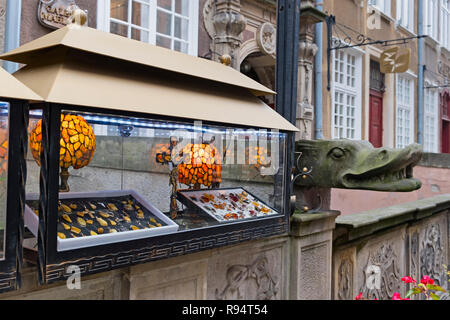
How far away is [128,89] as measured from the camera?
5.87 ft

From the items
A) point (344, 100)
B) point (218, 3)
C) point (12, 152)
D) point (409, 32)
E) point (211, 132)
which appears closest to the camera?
point (12, 152)

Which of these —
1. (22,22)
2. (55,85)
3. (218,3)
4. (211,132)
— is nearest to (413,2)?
(218,3)

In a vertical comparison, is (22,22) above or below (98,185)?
above

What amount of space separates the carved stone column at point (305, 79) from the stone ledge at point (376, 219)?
4.28m

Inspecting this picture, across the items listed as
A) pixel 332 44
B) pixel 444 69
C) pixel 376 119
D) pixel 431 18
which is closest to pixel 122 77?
pixel 332 44

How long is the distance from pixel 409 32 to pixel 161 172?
1327 cm

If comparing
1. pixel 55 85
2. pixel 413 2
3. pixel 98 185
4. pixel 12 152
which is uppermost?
pixel 413 2

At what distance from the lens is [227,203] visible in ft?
8.34

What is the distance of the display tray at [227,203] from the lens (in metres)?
2.41

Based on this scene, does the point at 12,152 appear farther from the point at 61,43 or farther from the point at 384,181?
the point at 384,181

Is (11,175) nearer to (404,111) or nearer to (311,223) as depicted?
(311,223)

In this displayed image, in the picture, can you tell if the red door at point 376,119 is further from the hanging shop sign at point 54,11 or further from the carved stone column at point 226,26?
the hanging shop sign at point 54,11

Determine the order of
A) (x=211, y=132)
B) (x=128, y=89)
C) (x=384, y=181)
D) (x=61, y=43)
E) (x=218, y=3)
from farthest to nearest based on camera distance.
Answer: (x=218, y=3) → (x=384, y=181) → (x=211, y=132) → (x=128, y=89) → (x=61, y=43)

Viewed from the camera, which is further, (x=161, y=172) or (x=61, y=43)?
(x=161, y=172)
